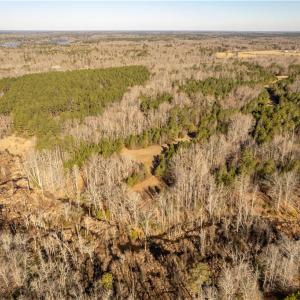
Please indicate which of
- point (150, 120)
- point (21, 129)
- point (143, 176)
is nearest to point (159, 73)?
point (150, 120)

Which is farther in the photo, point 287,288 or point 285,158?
point 285,158

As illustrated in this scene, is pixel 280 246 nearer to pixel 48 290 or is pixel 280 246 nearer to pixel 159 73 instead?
pixel 48 290

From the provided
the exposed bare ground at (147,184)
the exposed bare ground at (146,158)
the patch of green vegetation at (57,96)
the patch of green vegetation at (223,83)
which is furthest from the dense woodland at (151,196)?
the patch of green vegetation at (223,83)

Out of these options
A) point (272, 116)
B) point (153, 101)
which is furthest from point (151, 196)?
point (153, 101)

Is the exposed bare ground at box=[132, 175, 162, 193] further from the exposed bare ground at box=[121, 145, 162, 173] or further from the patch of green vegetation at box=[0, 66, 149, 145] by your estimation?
the patch of green vegetation at box=[0, 66, 149, 145]

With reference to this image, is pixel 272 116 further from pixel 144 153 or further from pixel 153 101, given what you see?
pixel 153 101

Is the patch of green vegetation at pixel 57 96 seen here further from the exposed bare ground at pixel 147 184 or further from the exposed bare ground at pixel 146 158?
the exposed bare ground at pixel 147 184

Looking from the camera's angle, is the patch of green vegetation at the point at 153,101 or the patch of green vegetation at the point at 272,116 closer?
the patch of green vegetation at the point at 272,116
